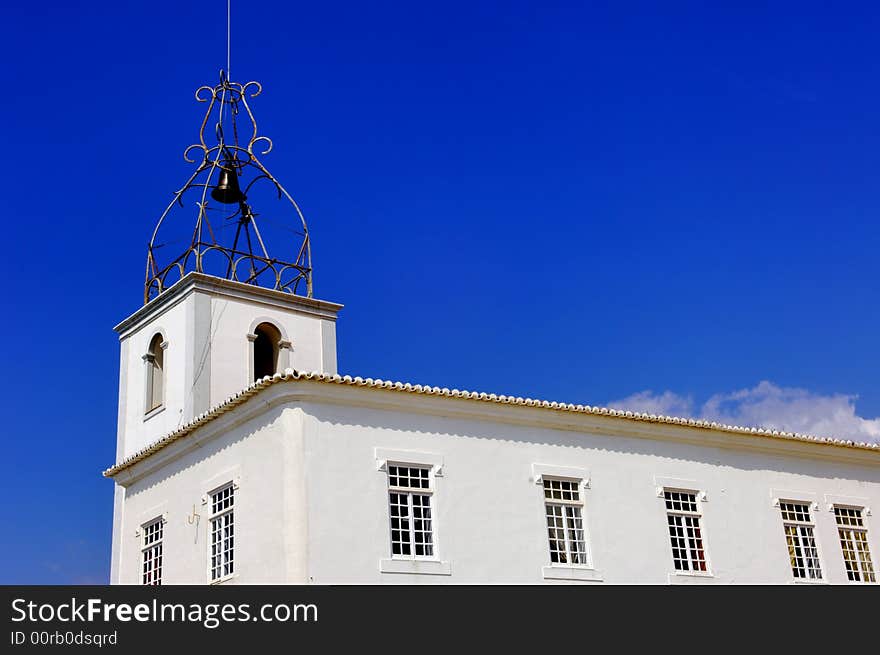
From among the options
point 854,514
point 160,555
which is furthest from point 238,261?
point 854,514

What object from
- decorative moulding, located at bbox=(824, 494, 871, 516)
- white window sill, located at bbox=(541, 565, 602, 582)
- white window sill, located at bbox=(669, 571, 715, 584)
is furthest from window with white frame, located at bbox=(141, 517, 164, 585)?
decorative moulding, located at bbox=(824, 494, 871, 516)

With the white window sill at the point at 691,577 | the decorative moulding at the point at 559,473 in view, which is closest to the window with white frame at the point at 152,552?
the decorative moulding at the point at 559,473

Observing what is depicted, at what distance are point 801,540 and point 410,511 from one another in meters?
9.81

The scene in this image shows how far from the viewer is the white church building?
19562mm

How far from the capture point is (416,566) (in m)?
19.7

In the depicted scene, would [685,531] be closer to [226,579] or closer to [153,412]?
[226,579]

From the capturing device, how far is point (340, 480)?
19562 mm

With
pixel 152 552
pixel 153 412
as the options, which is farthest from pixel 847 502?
pixel 153 412

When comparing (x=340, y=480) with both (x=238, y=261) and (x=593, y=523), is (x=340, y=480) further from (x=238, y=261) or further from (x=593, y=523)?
(x=238, y=261)

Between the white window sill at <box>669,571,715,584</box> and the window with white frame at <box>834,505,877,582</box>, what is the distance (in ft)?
Result: 13.6

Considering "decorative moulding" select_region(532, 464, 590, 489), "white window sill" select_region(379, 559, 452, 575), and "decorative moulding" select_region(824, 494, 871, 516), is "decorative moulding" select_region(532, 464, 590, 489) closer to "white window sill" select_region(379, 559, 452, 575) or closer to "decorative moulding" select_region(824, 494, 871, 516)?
"white window sill" select_region(379, 559, 452, 575)

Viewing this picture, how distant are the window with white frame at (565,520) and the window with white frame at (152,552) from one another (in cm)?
744
